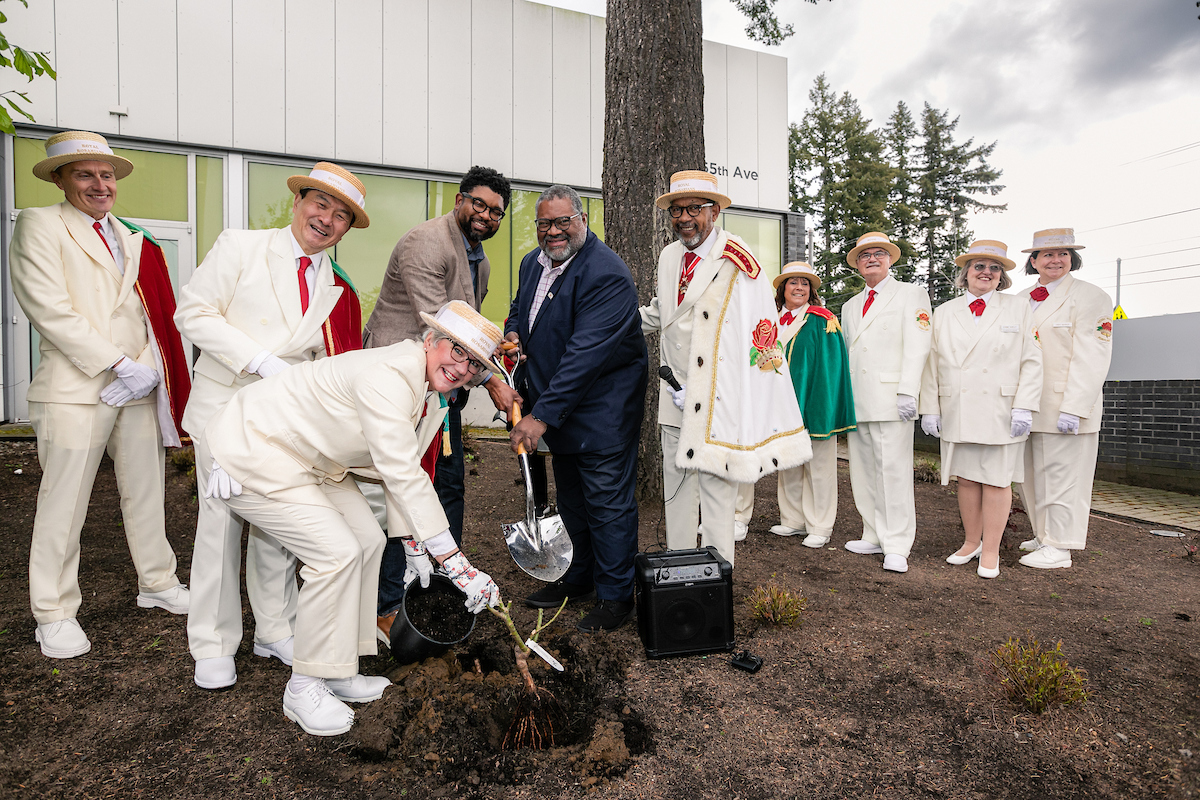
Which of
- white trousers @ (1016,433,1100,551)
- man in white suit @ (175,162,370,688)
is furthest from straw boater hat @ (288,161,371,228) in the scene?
white trousers @ (1016,433,1100,551)

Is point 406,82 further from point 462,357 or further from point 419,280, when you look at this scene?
point 462,357

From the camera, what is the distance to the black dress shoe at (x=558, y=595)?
375 cm

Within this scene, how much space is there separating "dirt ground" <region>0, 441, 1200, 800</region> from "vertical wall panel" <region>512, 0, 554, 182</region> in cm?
787

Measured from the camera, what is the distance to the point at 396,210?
31.6 feet

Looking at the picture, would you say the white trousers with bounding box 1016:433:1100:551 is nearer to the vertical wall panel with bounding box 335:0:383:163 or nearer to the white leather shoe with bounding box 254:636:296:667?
the white leather shoe with bounding box 254:636:296:667

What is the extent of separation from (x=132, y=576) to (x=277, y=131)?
6764 mm

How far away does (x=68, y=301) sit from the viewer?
10.4 feet

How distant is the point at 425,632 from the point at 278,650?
0.78 meters

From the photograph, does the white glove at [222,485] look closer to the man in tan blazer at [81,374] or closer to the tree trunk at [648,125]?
the man in tan blazer at [81,374]

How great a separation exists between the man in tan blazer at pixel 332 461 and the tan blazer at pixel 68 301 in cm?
114

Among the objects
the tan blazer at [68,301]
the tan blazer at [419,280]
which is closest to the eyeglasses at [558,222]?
the tan blazer at [419,280]

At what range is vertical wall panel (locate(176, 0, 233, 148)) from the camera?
328 inches

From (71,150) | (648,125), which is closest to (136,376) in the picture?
(71,150)

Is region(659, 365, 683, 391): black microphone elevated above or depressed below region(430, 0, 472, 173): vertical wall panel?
below
